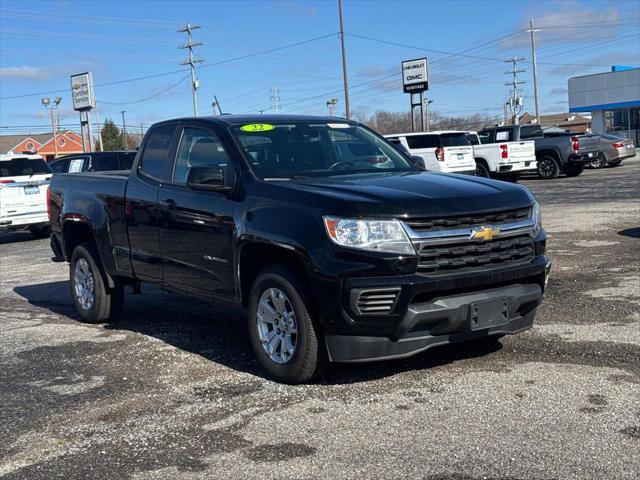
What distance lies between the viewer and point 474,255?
5.12 m

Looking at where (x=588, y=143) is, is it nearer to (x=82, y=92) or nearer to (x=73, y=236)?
(x=73, y=236)

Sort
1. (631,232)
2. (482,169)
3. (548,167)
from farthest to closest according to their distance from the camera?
(548,167) → (482,169) → (631,232)

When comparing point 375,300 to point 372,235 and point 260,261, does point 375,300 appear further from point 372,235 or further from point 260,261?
point 260,261

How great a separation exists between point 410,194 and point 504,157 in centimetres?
2069

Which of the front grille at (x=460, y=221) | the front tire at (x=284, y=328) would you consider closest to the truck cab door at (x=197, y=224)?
the front tire at (x=284, y=328)

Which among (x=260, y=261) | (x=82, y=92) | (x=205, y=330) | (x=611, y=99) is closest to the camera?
(x=260, y=261)

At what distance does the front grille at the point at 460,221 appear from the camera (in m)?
4.96

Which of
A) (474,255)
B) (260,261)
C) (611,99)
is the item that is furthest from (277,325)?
(611,99)

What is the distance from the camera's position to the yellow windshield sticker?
20.9ft

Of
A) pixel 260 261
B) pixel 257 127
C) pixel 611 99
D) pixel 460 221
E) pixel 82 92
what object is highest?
pixel 82 92

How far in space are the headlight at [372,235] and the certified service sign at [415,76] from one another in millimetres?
42014

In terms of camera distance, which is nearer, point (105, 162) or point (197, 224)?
point (197, 224)

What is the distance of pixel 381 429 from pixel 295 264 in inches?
54.2

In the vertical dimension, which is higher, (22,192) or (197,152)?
(197,152)
